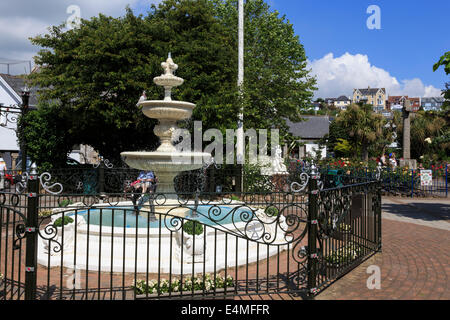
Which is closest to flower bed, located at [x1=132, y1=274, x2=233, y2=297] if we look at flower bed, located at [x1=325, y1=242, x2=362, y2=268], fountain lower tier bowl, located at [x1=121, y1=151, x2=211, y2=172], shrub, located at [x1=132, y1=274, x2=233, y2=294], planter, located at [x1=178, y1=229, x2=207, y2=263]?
shrub, located at [x1=132, y1=274, x2=233, y2=294]

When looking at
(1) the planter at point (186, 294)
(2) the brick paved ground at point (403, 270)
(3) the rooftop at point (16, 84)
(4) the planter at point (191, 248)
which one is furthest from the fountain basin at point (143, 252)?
(3) the rooftop at point (16, 84)

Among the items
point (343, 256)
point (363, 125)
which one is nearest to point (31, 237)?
point (343, 256)

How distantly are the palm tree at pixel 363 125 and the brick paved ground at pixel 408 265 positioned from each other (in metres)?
25.3

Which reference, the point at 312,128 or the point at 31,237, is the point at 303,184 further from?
the point at 312,128

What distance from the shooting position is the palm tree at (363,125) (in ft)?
116

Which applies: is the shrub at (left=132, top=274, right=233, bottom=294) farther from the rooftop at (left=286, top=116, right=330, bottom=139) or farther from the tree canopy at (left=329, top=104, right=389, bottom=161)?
the rooftop at (left=286, top=116, right=330, bottom=139)

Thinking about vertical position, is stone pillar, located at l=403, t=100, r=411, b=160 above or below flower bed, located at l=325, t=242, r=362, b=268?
above

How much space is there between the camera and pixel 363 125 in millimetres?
35844

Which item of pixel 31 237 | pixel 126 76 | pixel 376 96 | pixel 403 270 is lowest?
pixel 403 270

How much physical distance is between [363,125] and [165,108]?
31789mm

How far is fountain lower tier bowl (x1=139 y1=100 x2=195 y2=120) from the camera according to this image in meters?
8.31

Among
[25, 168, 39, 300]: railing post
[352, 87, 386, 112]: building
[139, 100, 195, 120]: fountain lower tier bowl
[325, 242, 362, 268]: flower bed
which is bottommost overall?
[325, 242, 362, 268]: flower bed

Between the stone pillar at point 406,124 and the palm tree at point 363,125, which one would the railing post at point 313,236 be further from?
the palm tree at point 363,125

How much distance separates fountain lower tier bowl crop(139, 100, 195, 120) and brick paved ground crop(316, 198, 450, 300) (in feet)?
17.2
